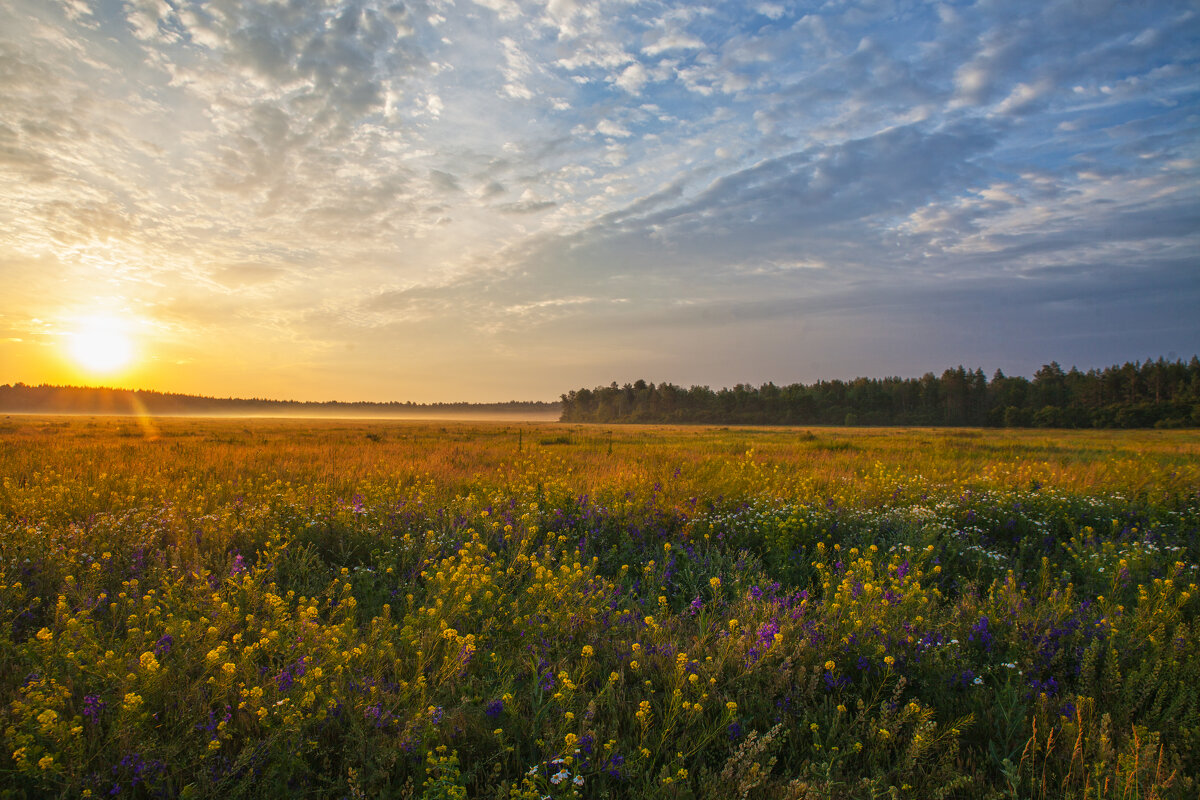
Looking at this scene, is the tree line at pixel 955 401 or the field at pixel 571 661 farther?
the tree line at pixel 955 401

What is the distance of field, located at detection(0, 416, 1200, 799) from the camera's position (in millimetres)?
2547

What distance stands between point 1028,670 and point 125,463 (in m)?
15.1

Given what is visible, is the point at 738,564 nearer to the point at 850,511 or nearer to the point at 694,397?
the point at 850,511

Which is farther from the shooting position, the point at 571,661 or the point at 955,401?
the point at 955,401

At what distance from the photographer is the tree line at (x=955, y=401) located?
7619 cm

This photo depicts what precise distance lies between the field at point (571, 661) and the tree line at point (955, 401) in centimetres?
9284

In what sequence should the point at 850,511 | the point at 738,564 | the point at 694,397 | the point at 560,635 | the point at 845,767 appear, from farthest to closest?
the point at 694,397, the point at 850,511, the point at 738,564, the point at 560,635, the point at 845,767

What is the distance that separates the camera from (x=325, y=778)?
2443 millimetres

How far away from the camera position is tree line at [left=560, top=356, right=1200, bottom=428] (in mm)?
76188

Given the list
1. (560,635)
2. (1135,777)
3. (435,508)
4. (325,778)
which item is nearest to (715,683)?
(560,635)

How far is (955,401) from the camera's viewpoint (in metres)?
97.7

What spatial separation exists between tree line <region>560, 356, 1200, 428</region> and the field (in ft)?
305

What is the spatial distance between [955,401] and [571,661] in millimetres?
114721

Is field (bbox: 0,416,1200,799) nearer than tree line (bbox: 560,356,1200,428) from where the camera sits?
Yes
